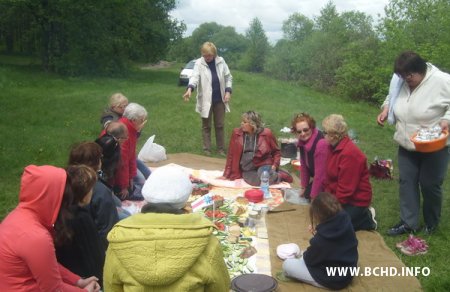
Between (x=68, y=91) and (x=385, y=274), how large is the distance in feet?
45.3

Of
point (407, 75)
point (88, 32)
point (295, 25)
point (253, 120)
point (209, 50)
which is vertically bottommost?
point (253, 120)

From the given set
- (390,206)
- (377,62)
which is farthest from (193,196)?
(377,62)

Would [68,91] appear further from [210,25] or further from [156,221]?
[210,25]

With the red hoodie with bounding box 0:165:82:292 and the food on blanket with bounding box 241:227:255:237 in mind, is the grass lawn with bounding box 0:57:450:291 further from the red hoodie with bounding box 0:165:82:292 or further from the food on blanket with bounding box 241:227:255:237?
the red hoodie with bounding box 0:165:82:292

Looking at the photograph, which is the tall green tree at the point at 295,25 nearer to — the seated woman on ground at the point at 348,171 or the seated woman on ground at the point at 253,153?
the seated woman on ground at the point at 253,153

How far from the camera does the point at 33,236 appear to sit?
235 centimetres

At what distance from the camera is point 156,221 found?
82.7 inches

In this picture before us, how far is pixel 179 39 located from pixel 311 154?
88.0ft

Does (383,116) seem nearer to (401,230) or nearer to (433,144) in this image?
(433,144)

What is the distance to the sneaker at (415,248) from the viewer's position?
4.14 meters

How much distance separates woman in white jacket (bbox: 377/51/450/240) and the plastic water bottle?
1.57 meters

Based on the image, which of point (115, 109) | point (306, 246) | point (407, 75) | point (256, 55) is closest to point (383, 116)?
point (407, 75)

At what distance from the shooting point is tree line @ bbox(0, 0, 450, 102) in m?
12.2

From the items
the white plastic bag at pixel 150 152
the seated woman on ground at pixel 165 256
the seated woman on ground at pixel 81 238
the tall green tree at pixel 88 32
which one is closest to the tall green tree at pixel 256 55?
the tall green tree at pixel 88 32
